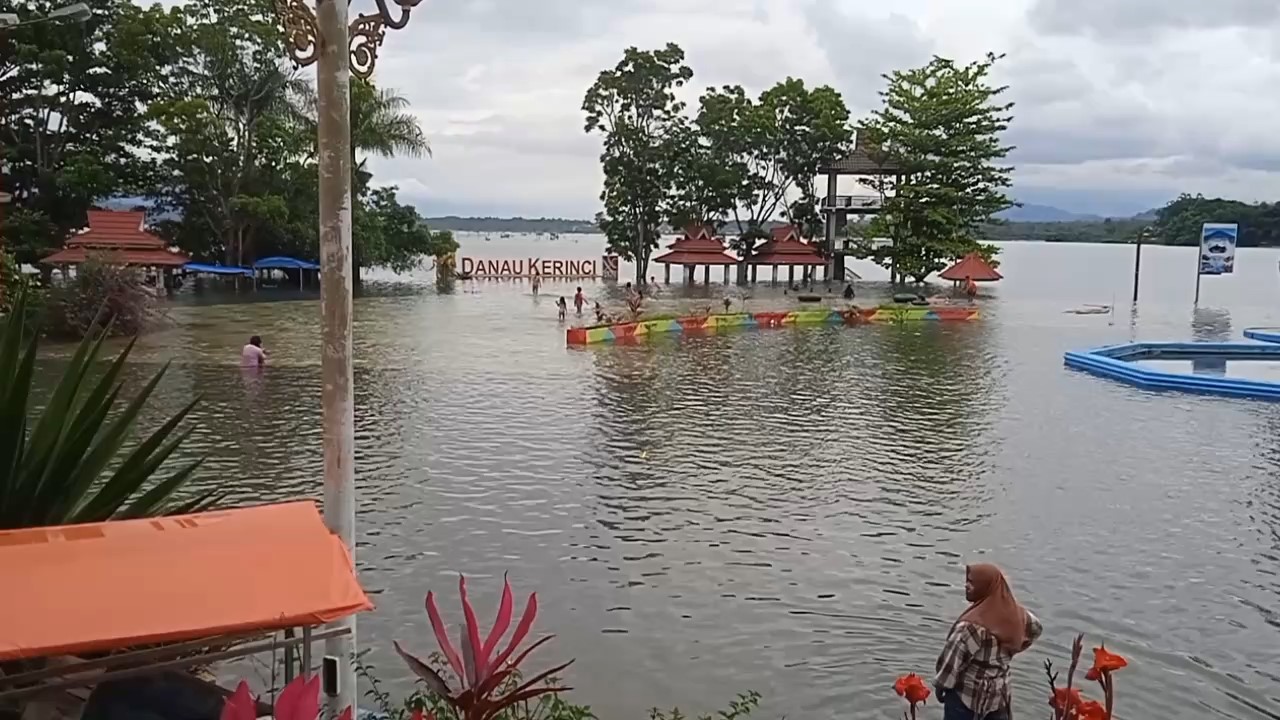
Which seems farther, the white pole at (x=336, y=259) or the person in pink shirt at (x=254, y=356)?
the person in pink shirt at (x=254, y=356)

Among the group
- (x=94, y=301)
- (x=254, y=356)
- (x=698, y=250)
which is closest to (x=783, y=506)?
(x=254, y=356)

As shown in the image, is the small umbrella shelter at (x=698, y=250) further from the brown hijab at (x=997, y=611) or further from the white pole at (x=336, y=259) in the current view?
the white pole at (x=336, y=259)

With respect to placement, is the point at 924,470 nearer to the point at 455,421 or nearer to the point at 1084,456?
the point at 1084,456

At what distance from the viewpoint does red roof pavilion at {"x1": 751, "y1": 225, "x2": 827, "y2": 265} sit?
5072 centimetres

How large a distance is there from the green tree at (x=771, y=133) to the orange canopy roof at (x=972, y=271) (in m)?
9.10

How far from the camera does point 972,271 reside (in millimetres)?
46656

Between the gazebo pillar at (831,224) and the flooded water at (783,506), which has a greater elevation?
the gazebo pillar at (831,224)

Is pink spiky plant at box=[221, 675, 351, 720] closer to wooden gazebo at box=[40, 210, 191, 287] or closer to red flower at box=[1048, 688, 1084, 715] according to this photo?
red flower at box=[1048, 688, 1084, 715]

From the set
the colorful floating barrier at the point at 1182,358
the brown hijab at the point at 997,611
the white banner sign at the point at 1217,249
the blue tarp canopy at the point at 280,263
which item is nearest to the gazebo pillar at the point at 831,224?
the white banner sign at the point at 1217,249

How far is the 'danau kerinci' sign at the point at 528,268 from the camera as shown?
189ft

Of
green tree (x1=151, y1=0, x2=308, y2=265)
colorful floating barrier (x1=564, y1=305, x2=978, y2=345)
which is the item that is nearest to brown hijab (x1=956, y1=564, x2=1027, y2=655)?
colorful floating barrier (x1=564, y1=305, x2=978, y2=345)

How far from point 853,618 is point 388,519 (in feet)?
16.0

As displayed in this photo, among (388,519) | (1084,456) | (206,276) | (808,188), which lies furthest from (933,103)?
(388,519)

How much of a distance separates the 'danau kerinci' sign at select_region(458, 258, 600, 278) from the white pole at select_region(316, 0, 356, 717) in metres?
52.2
